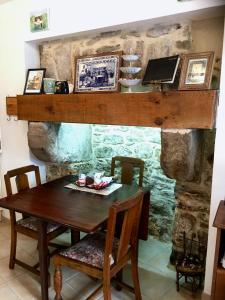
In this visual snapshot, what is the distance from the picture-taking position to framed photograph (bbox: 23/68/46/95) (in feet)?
8.80

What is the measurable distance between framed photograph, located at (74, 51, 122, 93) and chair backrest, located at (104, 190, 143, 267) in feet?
3.54

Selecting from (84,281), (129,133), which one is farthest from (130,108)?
(84,281)

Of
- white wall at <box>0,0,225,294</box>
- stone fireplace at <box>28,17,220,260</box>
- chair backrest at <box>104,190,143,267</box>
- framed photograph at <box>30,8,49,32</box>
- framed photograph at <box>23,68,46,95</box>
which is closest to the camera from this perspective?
chair backrest at <box>104,190,143,267</box>

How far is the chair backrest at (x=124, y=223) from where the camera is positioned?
4.97ft

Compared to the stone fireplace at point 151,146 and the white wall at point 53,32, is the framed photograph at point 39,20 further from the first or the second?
the stone fireplace at point 151,146

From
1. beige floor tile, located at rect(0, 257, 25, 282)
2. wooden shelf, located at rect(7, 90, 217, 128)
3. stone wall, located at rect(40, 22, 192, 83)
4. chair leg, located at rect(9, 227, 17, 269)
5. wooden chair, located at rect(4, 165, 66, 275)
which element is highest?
stone wall, located at rect(40, 22, 192, 83)

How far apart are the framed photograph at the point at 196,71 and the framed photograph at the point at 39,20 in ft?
4.69

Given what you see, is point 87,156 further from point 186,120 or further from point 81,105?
point 186,120

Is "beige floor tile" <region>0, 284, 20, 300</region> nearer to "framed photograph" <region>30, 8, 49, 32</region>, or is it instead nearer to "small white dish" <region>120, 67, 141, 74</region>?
"small white dish" <region>120, 67, 141, 74</region>

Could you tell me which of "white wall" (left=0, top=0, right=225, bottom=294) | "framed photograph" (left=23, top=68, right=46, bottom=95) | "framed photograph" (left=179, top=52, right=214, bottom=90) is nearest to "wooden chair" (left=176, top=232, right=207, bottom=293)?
"white wall" (left=0, top=0, right=225, bottom=294)

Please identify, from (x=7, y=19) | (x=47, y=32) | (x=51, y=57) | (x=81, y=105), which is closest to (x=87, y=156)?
(x=81, y=105)

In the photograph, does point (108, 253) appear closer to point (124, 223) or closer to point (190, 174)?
point (124, 223)

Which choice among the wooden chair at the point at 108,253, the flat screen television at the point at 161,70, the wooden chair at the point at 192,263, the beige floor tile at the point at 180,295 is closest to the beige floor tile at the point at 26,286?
the wooden chair at the point at 108,253

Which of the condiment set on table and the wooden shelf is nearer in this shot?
the wooden shelf
